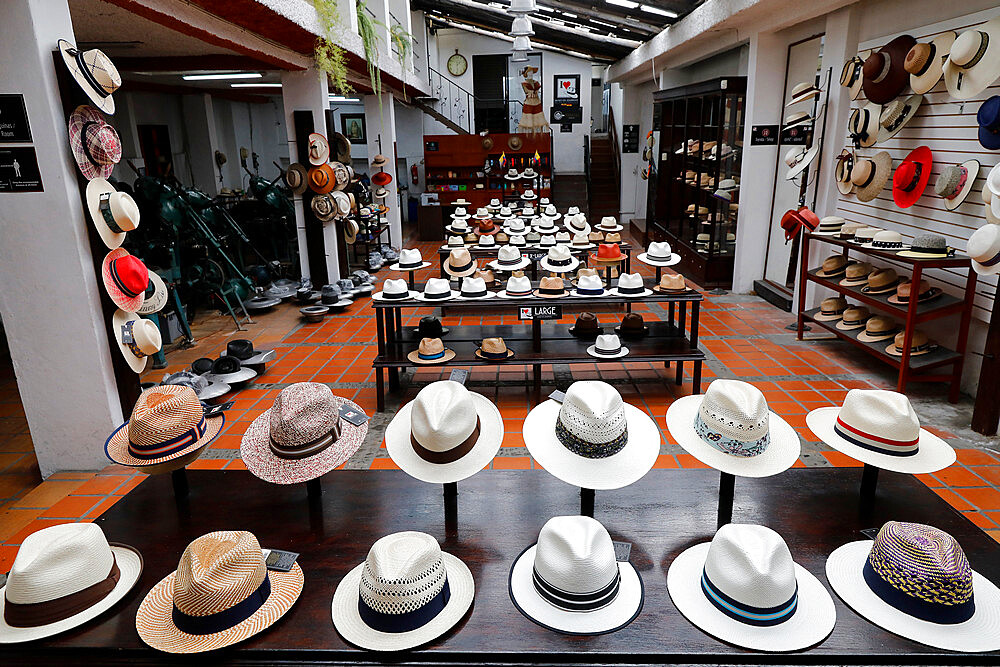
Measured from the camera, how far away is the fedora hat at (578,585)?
1666 mm

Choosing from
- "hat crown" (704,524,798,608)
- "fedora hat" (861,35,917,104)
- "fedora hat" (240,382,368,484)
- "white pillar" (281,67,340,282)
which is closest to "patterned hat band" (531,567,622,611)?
"hat crown" (704,524,798,608)

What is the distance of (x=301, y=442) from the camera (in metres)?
2.07

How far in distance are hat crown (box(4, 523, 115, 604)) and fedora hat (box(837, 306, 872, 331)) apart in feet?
19.7

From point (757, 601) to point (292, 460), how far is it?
148 cm

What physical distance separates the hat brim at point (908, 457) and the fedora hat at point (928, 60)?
4.06 m

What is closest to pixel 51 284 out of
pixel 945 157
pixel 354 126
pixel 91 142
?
pixel 91 142

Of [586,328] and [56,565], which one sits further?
[586,328]

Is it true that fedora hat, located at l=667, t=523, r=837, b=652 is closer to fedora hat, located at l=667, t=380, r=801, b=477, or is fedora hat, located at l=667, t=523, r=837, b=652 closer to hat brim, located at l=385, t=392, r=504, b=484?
fedora hat, located at l=667, t=380, r=801, b=477

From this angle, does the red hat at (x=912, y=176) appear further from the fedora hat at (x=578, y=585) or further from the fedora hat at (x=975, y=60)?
the fedora hat at (x=578, y=585)

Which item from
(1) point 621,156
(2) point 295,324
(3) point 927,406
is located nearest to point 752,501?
(3) point 927,406

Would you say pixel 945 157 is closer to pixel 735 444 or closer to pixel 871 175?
pixel 871 175

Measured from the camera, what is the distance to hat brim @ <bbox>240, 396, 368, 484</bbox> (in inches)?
80.6

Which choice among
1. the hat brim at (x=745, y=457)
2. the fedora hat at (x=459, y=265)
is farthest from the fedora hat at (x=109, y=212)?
the hat brim at (x=745, y=457)

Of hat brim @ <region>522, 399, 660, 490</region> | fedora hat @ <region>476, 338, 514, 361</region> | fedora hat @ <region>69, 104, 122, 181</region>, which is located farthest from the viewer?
fedora hat @ <region>476, 338, 514, 361</region>
